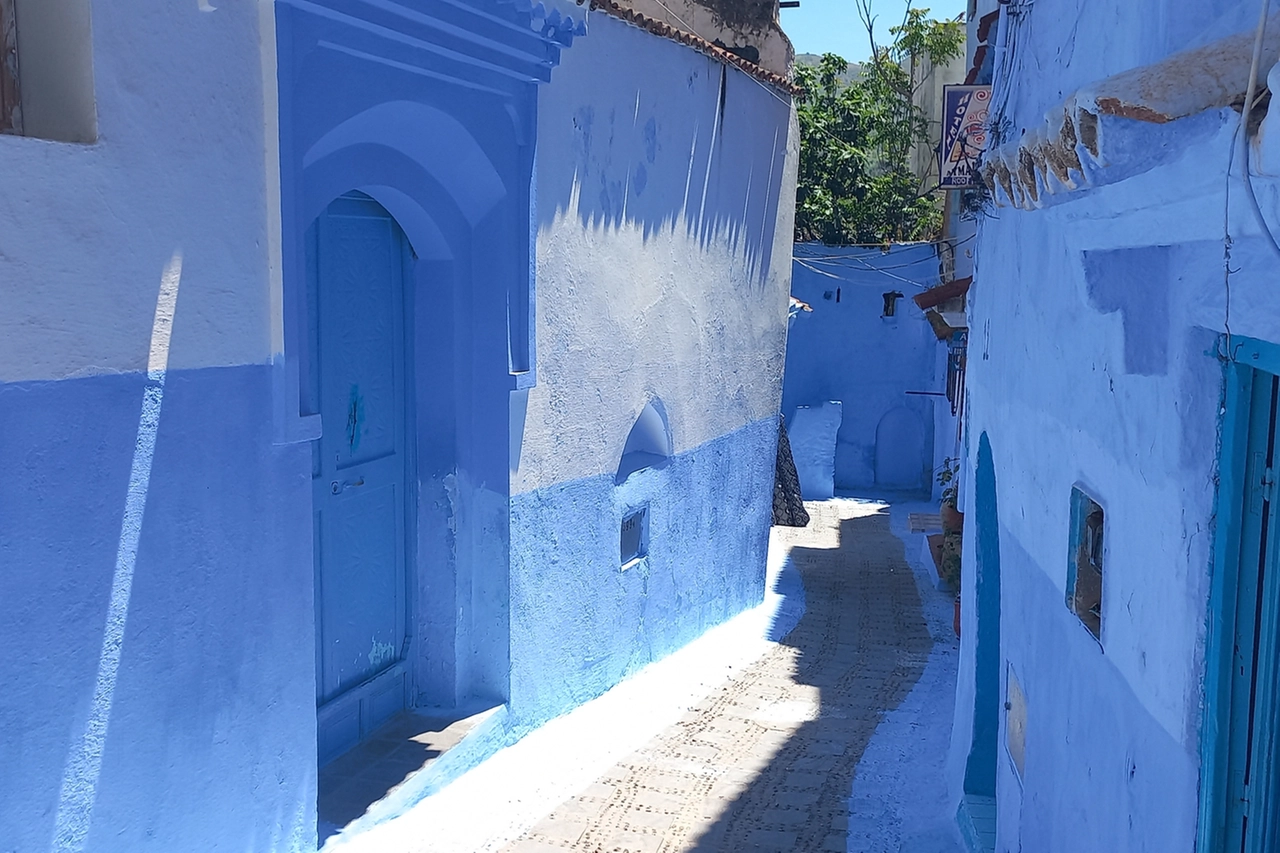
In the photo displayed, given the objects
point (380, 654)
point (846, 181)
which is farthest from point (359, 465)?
point (846, 181)

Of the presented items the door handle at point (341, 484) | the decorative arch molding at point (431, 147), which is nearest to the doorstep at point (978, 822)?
the door handle at point (341, 484)

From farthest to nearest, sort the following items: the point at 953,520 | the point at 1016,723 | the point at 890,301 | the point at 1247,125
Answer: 1. the point at 890,301
2. the point at 953,520
3. the point at 1016,723
4. the point at 1247,125

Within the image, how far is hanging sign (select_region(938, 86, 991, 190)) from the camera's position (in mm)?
7273

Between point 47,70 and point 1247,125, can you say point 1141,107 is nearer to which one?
point 1247,125

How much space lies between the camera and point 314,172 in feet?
15.4

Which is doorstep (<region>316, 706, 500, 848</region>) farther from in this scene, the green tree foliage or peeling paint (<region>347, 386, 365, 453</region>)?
the green tree foliage

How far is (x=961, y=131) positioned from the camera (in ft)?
24.0

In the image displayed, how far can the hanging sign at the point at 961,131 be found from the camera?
7.27 meters

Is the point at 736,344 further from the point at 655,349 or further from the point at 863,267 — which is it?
the point at 863,267

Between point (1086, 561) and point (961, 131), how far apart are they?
4.26 m

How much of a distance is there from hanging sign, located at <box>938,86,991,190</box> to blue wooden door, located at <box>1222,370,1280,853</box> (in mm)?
4840

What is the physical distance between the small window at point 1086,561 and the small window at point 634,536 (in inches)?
172

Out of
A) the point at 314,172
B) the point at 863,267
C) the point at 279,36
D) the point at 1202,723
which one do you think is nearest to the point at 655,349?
the point at 314,172

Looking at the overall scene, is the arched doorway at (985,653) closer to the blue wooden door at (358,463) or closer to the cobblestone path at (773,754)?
the cobblestone path at (773,754)
